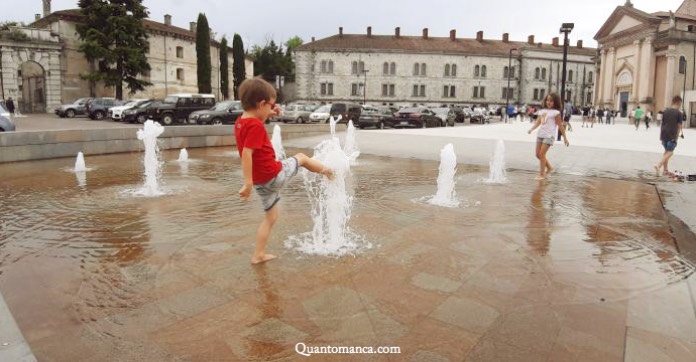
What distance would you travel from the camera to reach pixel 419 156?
Result: 44.9 ft

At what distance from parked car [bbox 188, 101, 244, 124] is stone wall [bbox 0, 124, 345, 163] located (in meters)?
11.5

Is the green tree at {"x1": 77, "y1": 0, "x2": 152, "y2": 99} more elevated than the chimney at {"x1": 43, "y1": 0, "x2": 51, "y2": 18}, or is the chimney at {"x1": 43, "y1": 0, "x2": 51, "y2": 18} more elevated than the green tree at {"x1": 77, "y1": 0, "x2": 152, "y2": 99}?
the chimney at {"x1": 43, "y1": 0, "x2": 51, "y2": 18}

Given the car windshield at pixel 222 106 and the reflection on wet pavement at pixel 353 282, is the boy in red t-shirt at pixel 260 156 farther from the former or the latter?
the car windshield at pixel 222 106

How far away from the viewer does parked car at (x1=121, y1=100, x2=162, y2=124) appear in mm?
29266

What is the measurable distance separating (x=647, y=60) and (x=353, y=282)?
56.5m

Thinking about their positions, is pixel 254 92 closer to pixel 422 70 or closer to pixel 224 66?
pixel 224 66

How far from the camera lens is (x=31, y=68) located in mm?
47688

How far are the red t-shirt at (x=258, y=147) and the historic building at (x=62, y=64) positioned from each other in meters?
45.7

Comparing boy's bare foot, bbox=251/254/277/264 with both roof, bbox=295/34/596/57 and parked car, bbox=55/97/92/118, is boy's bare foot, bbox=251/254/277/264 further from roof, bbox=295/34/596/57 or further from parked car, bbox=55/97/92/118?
roof, bbox=295/34/596/57

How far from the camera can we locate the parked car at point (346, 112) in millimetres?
32094

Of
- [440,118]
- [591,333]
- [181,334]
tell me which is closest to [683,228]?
[591,333]

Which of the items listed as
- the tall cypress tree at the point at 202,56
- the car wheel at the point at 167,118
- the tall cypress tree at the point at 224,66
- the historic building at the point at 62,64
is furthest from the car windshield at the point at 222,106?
the tall cypress tree at the point at 224,66

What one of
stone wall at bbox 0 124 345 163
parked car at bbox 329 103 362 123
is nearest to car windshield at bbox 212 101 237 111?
parked car at bbox 329 103 362 123

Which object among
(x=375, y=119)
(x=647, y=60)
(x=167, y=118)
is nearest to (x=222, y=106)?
(x=167, y=118)
